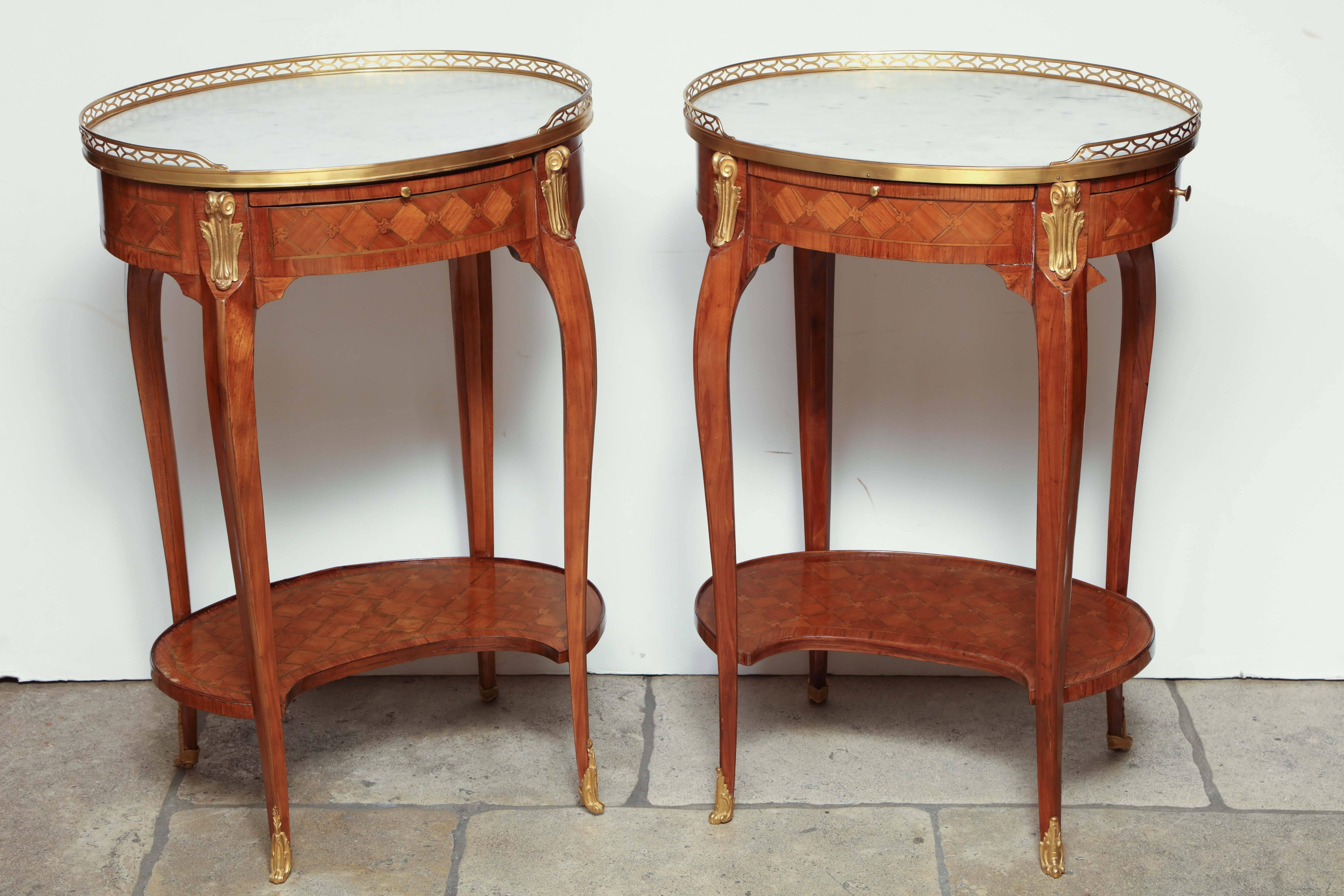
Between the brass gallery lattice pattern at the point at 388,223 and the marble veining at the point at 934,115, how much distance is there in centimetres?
39

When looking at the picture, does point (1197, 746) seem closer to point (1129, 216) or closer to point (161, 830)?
point (1129, 216)

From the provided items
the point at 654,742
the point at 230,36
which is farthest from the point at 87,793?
the point at 230,36

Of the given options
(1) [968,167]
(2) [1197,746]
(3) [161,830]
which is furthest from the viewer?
(2) [1197,746]

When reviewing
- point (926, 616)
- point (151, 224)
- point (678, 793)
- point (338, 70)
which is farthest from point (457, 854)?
point (338, 70)

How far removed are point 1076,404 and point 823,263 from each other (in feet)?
2.25

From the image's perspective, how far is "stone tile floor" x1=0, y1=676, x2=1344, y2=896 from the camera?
228cm

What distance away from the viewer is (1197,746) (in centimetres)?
265

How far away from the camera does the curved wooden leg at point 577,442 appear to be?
2180 mm

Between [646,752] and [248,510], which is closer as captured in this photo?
[248,510]

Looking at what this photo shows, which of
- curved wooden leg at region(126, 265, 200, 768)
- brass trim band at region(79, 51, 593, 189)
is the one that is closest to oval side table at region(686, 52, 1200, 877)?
brass trim band at region(79, 51, 593, 189)

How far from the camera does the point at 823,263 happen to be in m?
2.58

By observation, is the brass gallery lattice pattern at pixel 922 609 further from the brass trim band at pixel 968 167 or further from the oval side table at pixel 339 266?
the brass trim band at pixel 968 167

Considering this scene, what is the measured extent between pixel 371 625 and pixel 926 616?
0.99 meters

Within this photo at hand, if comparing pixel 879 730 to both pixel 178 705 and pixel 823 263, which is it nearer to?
pixel 823 263
